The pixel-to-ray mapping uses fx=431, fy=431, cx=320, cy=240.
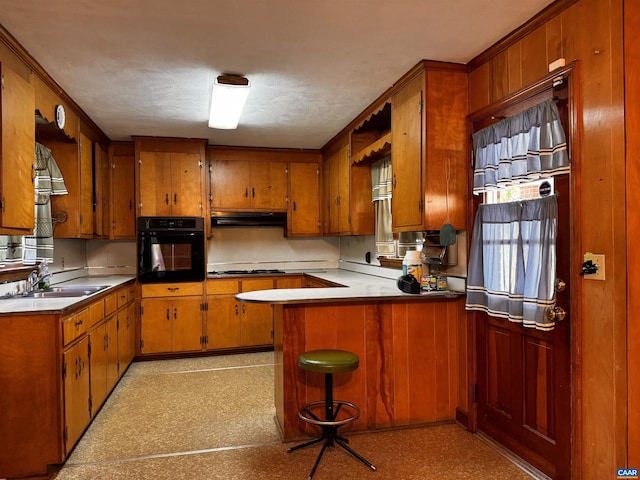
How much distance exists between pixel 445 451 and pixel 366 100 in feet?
8.58

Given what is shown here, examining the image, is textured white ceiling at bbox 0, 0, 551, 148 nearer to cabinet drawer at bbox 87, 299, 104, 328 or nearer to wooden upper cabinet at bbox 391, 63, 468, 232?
wooden upper cabinet at bbox 391, 63, 468, 232

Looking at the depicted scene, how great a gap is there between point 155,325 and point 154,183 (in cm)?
155

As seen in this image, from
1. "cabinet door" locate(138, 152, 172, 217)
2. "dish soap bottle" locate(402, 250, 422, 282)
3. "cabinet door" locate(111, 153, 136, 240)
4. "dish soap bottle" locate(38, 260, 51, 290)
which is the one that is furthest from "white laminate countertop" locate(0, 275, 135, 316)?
"dish soap bottle" locate(402, 250, 422, 282)

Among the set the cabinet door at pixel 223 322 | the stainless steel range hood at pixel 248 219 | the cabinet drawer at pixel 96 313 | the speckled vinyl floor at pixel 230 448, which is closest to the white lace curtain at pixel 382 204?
the stainless steel range hood at pixel 248 219

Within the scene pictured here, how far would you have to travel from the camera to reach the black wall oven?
4.69 meters

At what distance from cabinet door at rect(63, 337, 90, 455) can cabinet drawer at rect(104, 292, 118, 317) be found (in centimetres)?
59

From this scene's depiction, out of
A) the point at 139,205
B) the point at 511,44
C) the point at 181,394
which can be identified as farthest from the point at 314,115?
the point at 181,394

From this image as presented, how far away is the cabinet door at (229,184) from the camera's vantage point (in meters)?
5.11

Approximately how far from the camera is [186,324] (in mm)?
4785

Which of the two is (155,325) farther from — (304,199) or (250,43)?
(250,43)

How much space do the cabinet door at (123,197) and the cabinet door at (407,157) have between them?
Answer: 124 inches

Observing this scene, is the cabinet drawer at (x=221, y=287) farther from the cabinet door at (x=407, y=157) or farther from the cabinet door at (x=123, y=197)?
the cabinet door at (x=407, y=157)

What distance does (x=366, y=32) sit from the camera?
2393 millimetres

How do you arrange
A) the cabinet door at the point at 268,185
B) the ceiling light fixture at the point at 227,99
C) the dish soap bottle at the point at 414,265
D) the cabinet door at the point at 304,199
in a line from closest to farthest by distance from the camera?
the ceiling light fixture at the point at 227,99, the dish soap bottle at the point at 414,265, the cabinet door at the point at 268,185, the cabinet door at the point at 304,199
